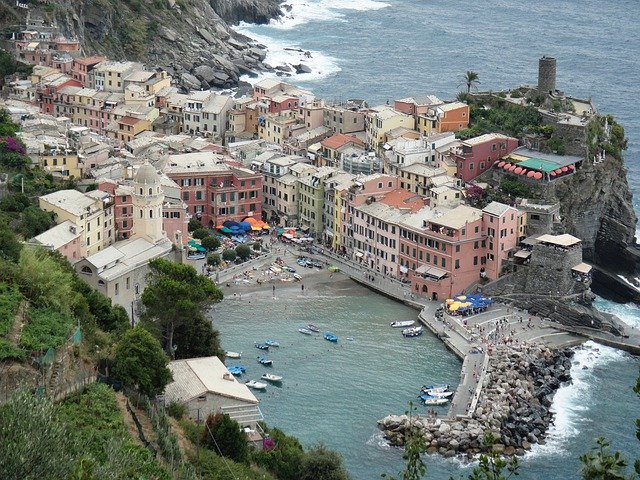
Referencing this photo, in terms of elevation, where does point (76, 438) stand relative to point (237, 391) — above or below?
above

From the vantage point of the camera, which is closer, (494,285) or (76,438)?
(76,438)

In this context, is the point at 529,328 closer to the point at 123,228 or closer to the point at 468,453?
the point at 468,453

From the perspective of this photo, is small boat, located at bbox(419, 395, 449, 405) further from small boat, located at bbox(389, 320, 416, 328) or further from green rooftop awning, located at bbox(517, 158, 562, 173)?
green rooftop awning, located at bbox(517, 158, 562, 173)

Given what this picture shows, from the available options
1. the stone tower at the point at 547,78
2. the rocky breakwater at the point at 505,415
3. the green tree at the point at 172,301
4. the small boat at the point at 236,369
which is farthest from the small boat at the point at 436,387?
the stone tower at the point at 547,78

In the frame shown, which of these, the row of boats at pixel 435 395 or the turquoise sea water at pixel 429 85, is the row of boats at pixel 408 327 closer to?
the turquoise sea water at pixel 429 85

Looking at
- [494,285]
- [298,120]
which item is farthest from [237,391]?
[298,120]
